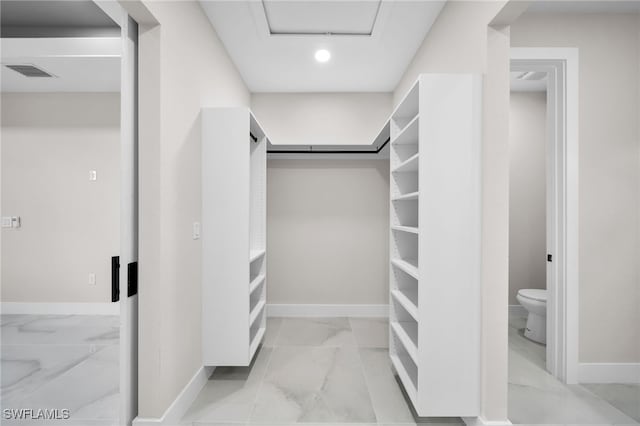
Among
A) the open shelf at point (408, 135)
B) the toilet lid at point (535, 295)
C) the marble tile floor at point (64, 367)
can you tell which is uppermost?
the open shelf at point (408, 135)

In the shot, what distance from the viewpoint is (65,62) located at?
8.66 feet

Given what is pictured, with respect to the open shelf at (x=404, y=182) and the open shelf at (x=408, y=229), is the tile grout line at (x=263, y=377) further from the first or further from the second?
the open shelf at (x=404, y=182)

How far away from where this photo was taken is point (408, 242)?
230 cm

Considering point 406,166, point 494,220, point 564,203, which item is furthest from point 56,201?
point 564,203

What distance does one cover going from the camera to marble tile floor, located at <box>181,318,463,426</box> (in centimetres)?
176

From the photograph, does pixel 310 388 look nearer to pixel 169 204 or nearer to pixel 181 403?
pixel 181 403

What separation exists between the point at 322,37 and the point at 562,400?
10.6 ft

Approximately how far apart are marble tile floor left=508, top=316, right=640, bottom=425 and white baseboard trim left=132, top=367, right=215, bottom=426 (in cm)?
199

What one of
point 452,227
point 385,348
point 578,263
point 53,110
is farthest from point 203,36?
point 578,263

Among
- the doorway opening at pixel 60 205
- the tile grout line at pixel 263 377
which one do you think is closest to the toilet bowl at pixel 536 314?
the tile grout line at pixel 263 377

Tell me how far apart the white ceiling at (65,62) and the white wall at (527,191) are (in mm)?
4352

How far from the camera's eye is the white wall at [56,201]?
3252 mm

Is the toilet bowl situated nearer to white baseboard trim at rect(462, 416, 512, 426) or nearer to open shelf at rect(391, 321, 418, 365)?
open shelf at rect(391, 321, 418, 365)

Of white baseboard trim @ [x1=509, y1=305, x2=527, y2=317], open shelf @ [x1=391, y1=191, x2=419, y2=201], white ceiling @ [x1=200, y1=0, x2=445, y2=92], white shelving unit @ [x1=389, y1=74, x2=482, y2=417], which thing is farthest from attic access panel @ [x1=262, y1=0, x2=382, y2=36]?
→ white baseboard trim @ [x1=509, y1=305, x2=527, y2=317]
